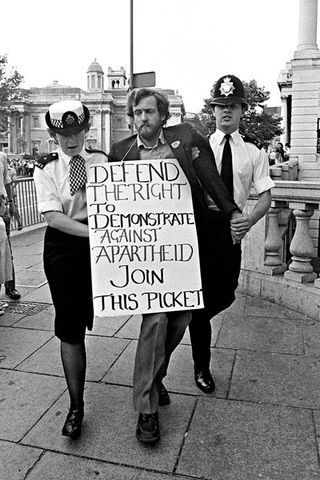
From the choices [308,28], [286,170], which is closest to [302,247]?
[286,170]

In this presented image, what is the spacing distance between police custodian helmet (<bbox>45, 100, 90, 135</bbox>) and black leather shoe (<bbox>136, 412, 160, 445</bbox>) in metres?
1.72

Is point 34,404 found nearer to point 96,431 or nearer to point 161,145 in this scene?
point 96,431

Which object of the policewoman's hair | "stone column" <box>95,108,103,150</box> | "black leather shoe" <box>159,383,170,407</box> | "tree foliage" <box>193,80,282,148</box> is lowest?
"black leather shoe" <box>159,383,170,407</box>

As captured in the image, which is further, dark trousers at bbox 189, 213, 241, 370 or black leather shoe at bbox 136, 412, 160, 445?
dark trousers at bbox 189, 213, 241, 370

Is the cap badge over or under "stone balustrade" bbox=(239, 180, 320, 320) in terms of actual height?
over

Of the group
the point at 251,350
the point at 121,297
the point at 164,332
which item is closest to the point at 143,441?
the point at 164,332

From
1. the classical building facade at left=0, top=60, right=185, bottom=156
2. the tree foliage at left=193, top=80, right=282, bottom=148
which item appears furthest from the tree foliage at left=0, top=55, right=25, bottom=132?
the classical building facade at left=0, top=60, right=185, bottom=156

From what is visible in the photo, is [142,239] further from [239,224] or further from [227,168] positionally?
[227,168]

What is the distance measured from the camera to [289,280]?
538 centimetres

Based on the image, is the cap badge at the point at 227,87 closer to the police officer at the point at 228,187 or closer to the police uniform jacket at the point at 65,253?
the police officer at the point at 228,187

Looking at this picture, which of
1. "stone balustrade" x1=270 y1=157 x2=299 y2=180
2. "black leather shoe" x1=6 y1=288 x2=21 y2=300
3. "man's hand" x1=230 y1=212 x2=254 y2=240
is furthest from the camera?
"stone balustrade" x1=270 y1=157 x2=299 y2=180

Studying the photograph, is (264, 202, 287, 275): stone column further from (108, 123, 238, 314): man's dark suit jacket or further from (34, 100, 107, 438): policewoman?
(34, 100, 107, 438): policewoman

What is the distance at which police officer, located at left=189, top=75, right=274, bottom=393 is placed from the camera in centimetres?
332

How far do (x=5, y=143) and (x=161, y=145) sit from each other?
128546 mm
